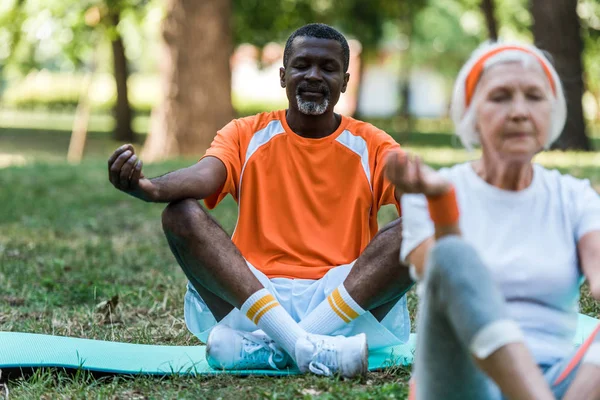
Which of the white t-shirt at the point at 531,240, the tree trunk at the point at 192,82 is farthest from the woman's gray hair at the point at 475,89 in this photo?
the tree trunk at the point at 192,82

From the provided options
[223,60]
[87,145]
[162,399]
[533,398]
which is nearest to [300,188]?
[162,399]

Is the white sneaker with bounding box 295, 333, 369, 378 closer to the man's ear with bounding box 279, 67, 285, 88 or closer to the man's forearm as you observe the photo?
the man's forearm

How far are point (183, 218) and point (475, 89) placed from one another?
1.43m

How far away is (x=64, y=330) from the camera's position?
4.27m

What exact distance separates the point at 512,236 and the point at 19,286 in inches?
146

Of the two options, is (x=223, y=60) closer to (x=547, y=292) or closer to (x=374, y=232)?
(x=374, y=232)

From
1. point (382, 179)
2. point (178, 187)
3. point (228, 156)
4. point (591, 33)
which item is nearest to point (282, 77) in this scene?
point (228, 156)

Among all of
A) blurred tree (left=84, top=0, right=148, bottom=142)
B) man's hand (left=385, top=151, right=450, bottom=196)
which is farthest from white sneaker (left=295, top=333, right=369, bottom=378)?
blurred tree (left=84, top=0, right=148, bottom=142)

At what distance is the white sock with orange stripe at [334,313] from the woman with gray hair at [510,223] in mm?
1071

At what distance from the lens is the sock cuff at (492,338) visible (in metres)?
1.96

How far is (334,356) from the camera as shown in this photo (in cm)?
323

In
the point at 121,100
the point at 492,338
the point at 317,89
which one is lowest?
the point at 492,338

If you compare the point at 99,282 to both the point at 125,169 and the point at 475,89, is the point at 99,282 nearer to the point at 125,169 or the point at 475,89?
the point at 125,169

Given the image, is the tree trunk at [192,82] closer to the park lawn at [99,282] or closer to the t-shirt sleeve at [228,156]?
the park lawn at [99,282]
